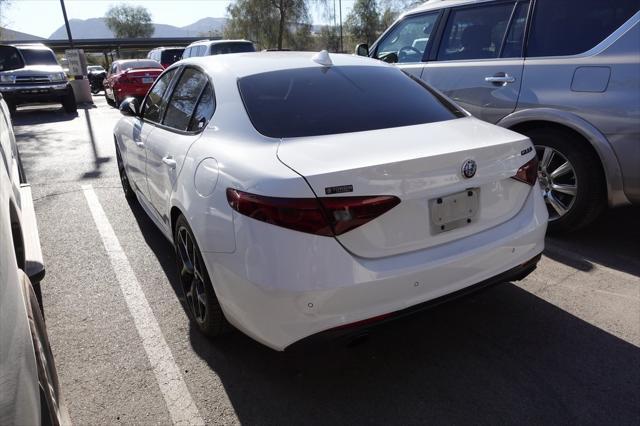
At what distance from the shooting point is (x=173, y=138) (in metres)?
3.19

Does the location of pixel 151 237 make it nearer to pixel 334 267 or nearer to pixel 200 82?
pixel 200 82

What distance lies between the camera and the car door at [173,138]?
9.84 feet

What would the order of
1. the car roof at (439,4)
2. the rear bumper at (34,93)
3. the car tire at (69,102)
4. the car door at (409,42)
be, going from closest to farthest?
the car roof at (439,4), the car door at (409,42), the rear bumper at (34,93), the car tire at (69,102)

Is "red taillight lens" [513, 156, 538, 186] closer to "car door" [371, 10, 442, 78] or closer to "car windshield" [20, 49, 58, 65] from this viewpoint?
"car door" [371, 10, 442, 78]

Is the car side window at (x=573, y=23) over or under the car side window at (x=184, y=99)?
over

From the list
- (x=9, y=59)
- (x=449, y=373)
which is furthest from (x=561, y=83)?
(x=9, y=59)

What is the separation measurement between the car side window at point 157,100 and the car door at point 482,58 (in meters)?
2.64

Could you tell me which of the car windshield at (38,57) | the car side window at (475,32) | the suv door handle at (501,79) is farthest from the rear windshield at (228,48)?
the suv door handle at (501,79)

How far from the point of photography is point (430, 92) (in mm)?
3303

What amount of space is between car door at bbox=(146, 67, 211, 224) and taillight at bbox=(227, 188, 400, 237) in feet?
3.31

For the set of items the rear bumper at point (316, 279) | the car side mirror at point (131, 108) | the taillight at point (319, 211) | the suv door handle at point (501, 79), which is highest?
the suv door handle at point (501, 79)

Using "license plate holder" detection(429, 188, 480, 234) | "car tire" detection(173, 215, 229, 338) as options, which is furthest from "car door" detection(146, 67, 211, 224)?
"license plate holder" detection(429, 188, 480, 234)

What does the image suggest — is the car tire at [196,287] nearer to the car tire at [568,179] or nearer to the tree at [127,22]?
the car tire at [568,179]

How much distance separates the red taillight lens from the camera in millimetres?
Answer: 2596
